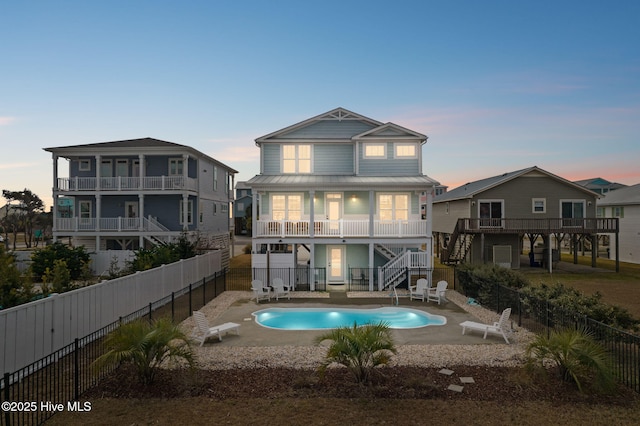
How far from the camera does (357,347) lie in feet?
25.5

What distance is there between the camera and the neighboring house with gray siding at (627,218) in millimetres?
33469

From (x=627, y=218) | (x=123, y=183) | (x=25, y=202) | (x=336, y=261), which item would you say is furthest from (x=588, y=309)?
(x=25, y=202)

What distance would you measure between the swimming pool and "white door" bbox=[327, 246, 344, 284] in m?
6.85

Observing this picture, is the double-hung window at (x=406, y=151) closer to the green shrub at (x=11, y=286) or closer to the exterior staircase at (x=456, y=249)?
the exterior staircase at (x=456, y=249)

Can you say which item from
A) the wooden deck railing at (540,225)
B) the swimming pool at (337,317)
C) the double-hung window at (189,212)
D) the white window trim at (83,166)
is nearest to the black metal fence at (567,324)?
the swimming pool at (337,317)

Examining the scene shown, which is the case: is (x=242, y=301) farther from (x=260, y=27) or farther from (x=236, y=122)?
(x=236, y=122)

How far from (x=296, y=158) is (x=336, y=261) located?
7134 millimetres

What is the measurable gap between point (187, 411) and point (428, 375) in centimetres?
515

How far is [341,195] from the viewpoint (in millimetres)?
23359

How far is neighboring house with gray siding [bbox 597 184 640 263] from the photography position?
3347cm

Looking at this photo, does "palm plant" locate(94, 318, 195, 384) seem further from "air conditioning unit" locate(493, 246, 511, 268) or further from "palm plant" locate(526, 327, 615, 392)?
"air conditioning unit" locate(493, 246, 511, 268)

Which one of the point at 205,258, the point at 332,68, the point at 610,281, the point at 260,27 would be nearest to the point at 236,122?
the point at 332,68

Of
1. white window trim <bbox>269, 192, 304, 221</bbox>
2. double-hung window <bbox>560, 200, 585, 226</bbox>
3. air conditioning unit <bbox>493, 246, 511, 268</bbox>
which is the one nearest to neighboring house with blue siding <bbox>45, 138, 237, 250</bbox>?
white window trim <bbox>269, 192, 304, 221</bbox>

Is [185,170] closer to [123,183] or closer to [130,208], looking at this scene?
[123,183]
